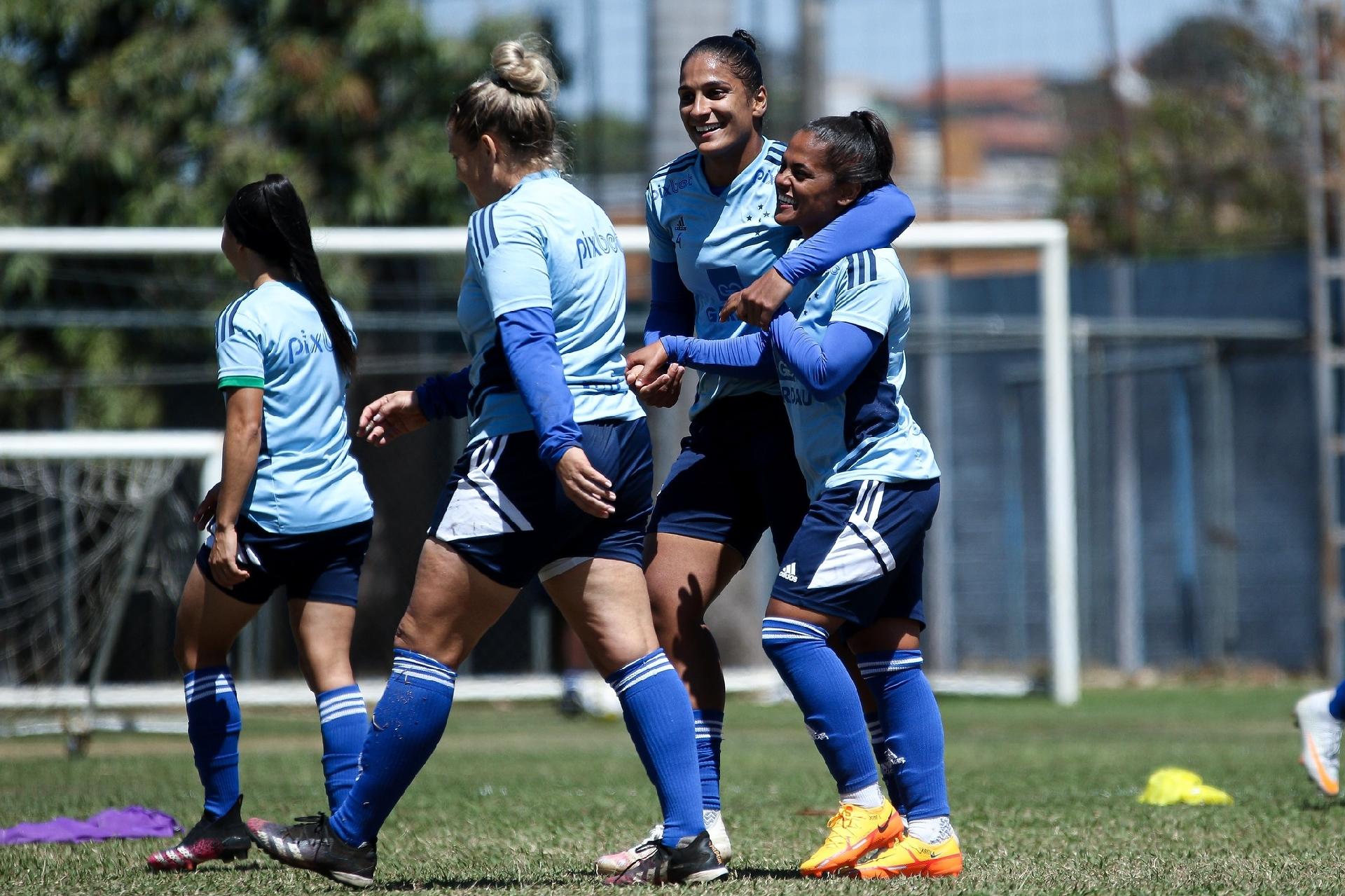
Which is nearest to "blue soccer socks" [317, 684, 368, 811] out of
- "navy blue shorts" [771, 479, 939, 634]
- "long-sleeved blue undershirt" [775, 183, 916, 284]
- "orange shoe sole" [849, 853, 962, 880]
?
"navy blue shorts" [771, 479, 939, 634]

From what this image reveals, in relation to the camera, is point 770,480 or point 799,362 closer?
point 799,362

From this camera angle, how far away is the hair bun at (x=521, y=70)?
411 centimetres

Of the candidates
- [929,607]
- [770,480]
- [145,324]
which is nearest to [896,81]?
[929,607]

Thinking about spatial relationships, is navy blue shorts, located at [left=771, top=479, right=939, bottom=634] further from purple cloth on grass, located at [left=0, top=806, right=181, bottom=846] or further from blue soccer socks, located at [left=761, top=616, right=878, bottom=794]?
purple cloth on grass, located at [left=0, top=806, right=181, bottom=846]

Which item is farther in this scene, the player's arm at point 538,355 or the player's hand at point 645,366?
the player's hand at point 645,366

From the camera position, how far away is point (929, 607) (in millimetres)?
15383

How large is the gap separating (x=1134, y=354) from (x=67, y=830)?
12132 millimetres

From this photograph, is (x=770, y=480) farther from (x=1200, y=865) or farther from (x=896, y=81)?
(x=896, y=81)

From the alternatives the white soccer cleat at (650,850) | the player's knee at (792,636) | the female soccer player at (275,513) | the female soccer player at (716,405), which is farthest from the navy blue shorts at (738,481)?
the female soccer player at (275,513)

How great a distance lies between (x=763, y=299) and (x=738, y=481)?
2.22 ft

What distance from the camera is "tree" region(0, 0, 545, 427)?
1448 cm

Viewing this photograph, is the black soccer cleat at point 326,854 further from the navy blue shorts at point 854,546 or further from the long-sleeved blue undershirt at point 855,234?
the long-sleeved blue undershirt at point 855,234

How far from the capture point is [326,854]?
13.3 ft

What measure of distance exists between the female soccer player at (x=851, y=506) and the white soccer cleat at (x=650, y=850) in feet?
1.22
